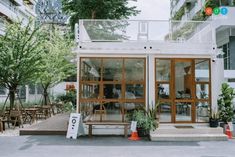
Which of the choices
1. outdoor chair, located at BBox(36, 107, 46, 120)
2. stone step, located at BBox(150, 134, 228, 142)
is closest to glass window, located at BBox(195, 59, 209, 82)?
stone step, located at BBox(150, 134, 228, 142)

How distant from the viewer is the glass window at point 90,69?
13312 mm

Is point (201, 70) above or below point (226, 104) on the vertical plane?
above

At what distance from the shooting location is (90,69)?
44.2 feet

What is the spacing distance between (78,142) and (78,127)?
1.11m

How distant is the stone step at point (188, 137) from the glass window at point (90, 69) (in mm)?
3535

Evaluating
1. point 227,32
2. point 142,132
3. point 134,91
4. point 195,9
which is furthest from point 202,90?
point 195,9

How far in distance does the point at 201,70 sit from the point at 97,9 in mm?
10447

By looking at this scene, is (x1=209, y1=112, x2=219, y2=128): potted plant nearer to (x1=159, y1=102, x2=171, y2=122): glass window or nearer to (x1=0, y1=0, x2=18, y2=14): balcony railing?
(x1=159, y1=102, x2=171, y2=122): glass window

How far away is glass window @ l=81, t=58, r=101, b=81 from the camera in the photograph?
13.3m

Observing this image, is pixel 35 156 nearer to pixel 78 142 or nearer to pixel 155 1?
pixel 78 142

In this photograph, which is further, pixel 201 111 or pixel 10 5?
pixel 10 5

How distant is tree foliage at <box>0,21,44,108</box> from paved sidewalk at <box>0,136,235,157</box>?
3.94 meters

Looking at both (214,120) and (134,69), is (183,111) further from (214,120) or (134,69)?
(134,69)

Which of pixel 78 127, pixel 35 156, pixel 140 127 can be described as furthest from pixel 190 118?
pixel 35 156
